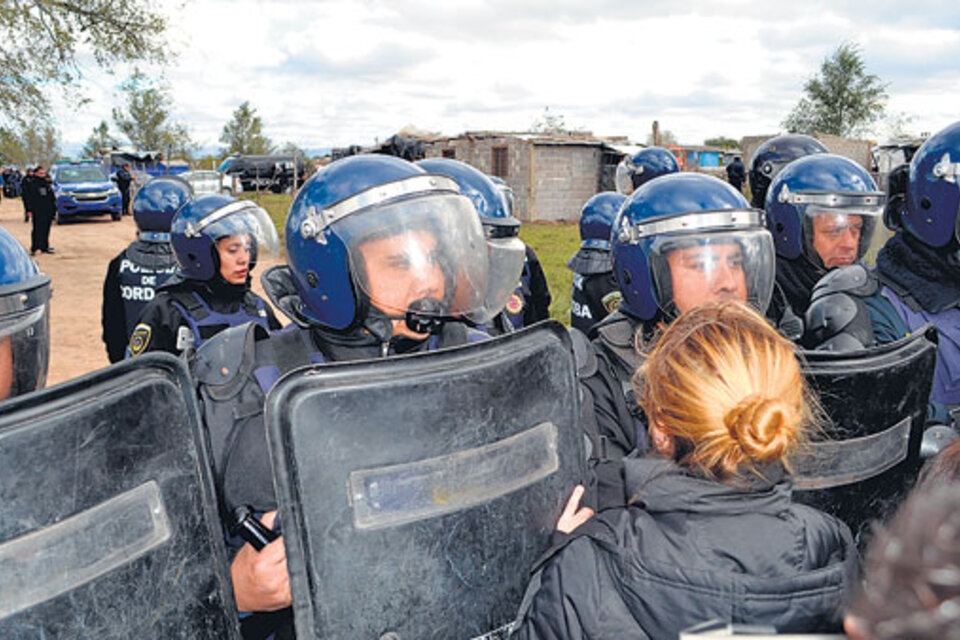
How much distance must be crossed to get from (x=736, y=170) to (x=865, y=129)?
40.1 meters

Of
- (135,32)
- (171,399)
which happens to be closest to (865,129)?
(135,32)

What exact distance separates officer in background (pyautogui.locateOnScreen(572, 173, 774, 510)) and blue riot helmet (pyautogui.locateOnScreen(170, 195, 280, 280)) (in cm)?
258

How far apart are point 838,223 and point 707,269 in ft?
6.53

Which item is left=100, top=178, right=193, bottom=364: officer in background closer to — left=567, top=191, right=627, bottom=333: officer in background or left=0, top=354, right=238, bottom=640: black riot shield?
left=567, top=191, right=627, bottom=333: officer in background

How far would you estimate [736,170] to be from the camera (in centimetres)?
898

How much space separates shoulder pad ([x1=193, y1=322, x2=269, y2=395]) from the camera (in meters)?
1.86

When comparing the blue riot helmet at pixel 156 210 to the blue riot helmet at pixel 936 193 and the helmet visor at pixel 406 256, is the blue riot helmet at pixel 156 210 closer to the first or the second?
the helmet visor at pixel 406 256

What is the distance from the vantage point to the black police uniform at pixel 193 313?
404 cm

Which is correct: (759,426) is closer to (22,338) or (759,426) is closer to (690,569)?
(690,569)

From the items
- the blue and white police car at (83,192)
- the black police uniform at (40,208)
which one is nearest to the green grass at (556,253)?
the black police uniform at (40,208)

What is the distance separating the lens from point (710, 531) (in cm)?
152

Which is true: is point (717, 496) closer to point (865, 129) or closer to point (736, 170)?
point (736, 170)

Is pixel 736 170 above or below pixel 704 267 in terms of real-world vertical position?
above

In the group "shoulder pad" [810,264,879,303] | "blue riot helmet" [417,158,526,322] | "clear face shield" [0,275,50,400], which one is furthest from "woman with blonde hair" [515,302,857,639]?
"blue riot helmet" [417,158,526,322]
